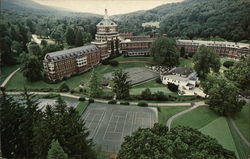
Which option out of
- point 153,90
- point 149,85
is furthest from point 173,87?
point 149,85

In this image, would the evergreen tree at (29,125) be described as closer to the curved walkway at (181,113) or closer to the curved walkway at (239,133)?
the curved walkway at (181,113)

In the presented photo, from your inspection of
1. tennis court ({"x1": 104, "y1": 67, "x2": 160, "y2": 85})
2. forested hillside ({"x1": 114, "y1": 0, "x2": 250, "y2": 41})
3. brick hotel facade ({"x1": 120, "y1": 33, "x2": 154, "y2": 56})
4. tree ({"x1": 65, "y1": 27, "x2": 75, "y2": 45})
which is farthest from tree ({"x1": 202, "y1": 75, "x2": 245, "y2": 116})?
tree ({"x1": 65, "y1": 27, "x2": 75, "y2": 45})

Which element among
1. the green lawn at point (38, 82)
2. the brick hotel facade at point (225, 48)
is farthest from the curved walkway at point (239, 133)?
the brick hotel facade at point (225, 48)

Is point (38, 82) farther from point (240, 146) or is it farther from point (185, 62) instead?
point (185, 62)

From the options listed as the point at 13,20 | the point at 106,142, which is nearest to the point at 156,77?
the point at 106,142

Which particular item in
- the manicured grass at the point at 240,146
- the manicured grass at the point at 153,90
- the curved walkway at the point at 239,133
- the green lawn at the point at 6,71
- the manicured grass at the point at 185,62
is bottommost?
the manicured grass at the point at 240,146

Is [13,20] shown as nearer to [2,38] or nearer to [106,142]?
[2,38]
